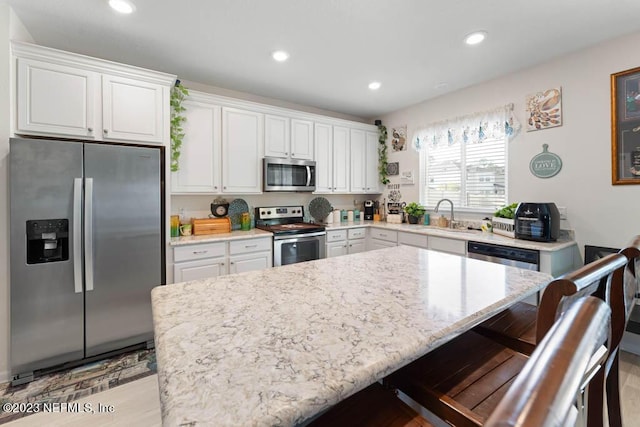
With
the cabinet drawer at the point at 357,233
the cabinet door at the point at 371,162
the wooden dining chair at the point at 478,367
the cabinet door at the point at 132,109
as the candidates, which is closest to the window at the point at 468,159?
the cabinet door at the point at 371,162

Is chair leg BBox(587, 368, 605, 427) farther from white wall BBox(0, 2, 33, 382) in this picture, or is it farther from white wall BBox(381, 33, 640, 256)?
white wall BBox(0, 2, 33, 382)

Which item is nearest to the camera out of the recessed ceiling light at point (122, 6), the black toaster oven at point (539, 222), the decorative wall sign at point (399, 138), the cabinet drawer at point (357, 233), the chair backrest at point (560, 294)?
the chair backrest at point (560, 294)

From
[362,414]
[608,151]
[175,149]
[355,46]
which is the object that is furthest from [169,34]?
[608,151]

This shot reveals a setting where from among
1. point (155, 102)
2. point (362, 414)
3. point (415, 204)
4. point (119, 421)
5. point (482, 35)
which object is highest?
point (482, 35)

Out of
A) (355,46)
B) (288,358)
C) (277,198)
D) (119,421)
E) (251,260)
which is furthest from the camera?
(277,198)

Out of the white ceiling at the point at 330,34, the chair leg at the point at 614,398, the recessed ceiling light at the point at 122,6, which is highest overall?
the white ceiling at the point at 330,34

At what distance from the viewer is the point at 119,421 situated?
1.73 m

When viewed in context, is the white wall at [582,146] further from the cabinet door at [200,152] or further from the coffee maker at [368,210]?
the cabinet door at [200,152]

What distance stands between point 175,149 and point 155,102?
47 cm

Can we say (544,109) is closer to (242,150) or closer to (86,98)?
(242,150)

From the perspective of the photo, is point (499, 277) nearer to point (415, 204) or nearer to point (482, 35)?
point (482, 35)

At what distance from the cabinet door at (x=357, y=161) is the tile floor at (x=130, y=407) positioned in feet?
10.6

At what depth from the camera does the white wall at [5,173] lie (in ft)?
6.57

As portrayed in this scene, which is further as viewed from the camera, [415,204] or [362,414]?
[415,204]
